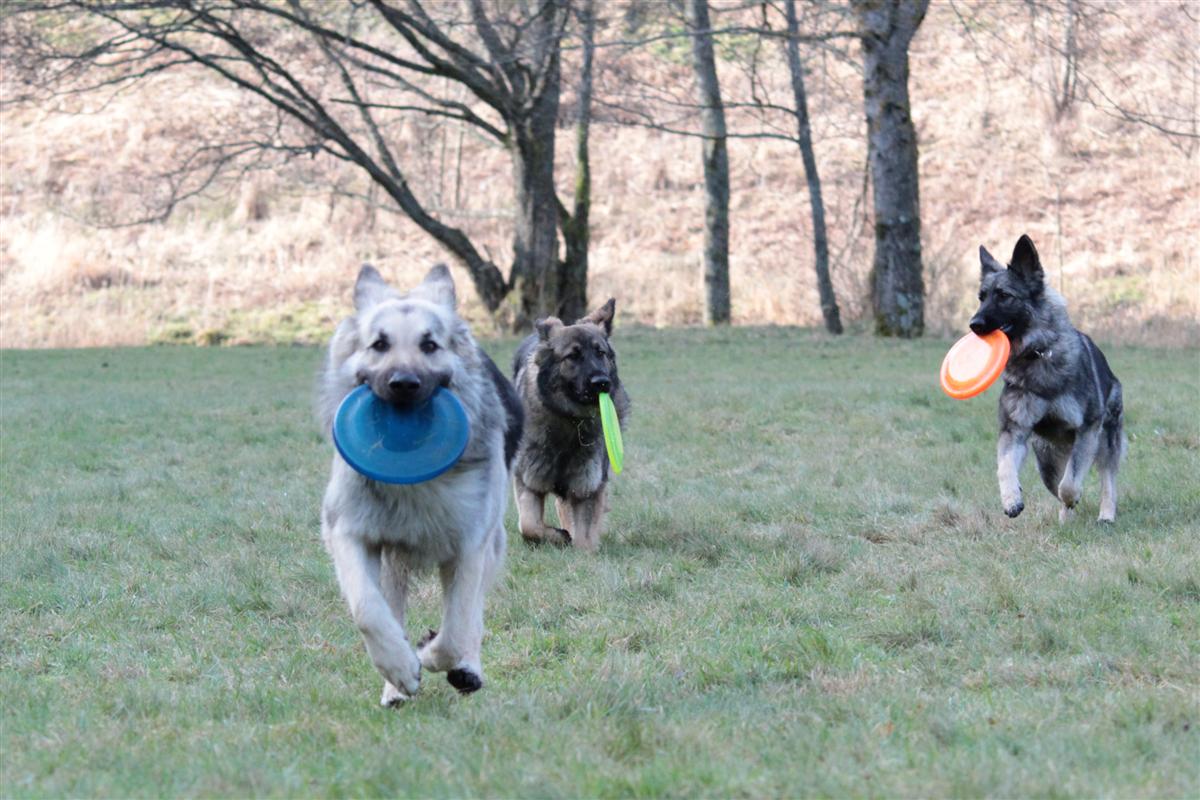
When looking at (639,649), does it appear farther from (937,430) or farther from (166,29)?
(166,29)

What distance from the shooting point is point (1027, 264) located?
923 centimetres

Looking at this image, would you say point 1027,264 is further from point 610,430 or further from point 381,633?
point 381,633

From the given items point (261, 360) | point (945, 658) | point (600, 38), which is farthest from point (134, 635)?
point (600, 38)

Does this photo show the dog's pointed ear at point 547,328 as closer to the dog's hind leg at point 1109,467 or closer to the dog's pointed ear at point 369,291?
the dog's pointed ear at point 369,291

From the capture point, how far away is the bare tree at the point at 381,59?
23047mm

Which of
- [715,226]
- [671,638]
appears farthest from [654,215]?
[671,638]

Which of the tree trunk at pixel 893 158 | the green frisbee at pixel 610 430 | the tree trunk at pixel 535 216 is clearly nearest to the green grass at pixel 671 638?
the green frisbee at pixel 610 430

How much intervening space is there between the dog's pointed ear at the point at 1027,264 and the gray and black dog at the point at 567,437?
8.76 feet

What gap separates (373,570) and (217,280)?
101 feet

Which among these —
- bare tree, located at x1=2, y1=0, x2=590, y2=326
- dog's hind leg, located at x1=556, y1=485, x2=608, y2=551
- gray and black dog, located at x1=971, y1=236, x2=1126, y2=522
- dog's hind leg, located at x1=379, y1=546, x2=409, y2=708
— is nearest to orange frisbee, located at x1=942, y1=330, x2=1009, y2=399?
gray and black dog, located at x1=971, y1=236, x2=1126, y2=522

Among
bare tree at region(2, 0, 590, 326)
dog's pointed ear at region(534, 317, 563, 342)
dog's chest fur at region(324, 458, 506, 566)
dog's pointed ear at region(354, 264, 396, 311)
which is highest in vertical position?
bare tree at region(2, 0, 590, 326)

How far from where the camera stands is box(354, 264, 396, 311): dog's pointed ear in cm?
599

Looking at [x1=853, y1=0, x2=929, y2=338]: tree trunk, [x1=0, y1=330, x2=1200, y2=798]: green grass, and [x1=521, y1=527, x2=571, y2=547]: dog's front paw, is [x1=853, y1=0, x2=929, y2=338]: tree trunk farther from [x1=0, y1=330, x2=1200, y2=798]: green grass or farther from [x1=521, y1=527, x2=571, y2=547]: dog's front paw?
[x1=521, y1=527, x2=571, y2=547]: dog's front paw

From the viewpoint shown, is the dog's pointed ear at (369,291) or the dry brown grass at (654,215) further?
the dry brown grass at (654,215)
